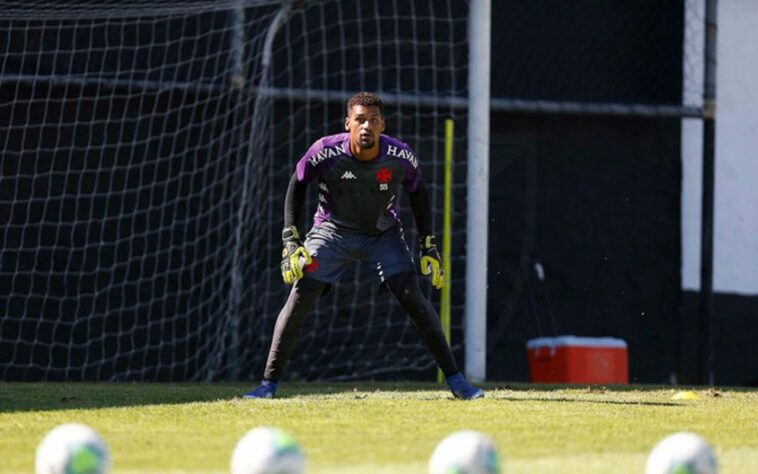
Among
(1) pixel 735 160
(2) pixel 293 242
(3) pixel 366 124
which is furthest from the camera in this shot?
(1) pixel 735 160

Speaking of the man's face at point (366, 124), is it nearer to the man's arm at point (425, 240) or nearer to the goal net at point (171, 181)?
the man's arm at point (425, 240)

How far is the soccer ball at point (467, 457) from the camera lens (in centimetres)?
476

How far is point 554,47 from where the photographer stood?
14156 millimetres

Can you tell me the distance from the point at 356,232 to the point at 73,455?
4524 mm

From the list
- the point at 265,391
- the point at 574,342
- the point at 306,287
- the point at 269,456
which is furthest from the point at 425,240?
the point at 269,456

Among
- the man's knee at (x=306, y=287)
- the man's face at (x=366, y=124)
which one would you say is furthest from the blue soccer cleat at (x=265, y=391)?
the man's face at (x=366, y=124)

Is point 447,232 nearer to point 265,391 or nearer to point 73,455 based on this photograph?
point 265,391

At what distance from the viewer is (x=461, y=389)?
9.10 metres

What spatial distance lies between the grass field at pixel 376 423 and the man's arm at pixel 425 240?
78 cm

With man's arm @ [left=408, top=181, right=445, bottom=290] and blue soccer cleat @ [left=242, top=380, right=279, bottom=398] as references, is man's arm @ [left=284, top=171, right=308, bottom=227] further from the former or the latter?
blue soccer cleat @ [left=242, top=380, right=279, bottom=398]

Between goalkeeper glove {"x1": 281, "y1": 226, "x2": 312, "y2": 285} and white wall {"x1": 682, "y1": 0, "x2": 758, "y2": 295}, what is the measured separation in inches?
259

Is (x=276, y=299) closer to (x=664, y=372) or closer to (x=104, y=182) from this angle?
(x=104, y=182)

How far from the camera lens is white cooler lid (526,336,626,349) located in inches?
509

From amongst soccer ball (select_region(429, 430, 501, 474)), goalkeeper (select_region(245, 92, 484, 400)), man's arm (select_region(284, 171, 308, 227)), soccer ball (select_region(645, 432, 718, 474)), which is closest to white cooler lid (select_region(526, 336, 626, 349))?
goalkeeper (select_region(245, 92, 484, 400))
